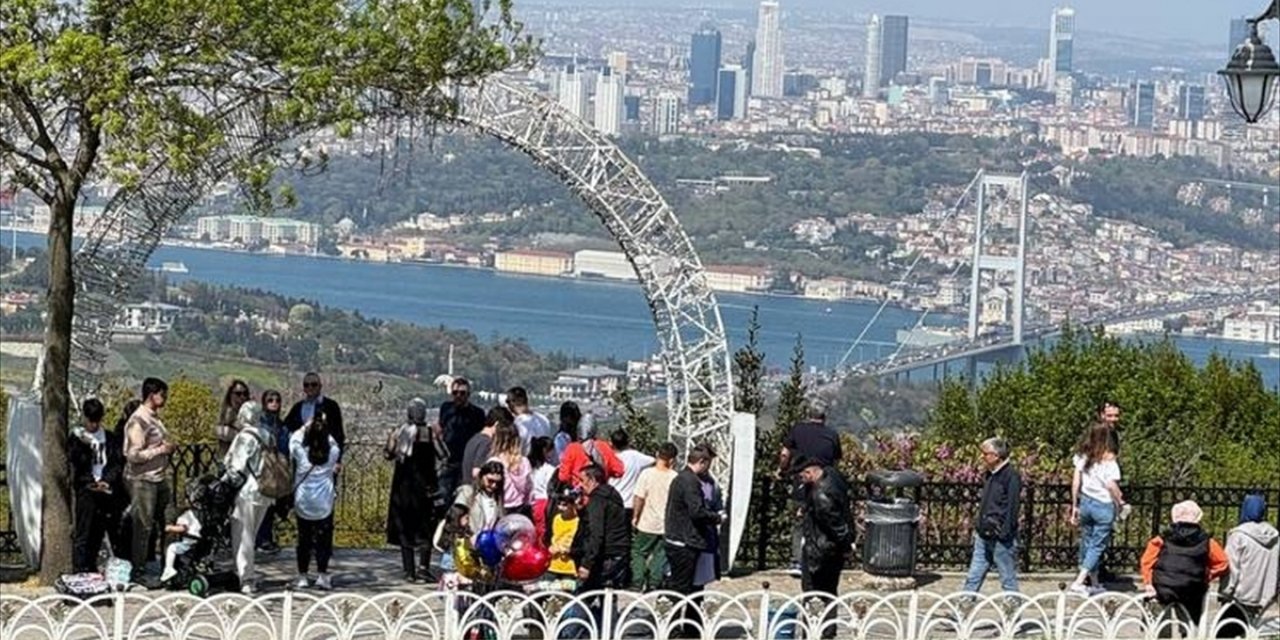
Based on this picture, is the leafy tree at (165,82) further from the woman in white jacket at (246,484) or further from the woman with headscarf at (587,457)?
the woman with headscarf at (587,457)

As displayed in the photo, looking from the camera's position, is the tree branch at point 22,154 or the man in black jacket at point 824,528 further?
the tree branch at point 22,154

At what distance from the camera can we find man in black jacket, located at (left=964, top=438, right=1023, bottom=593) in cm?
1361

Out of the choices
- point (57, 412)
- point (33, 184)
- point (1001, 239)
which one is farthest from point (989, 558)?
point (1001, 239)

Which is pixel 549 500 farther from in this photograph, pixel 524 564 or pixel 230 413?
pixel 230 413

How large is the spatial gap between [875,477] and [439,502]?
284 cm

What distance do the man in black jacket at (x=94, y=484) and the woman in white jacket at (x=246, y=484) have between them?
2.69 feet

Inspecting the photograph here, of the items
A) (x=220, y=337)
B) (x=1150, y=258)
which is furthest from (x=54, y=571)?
(x=1150, y=258)

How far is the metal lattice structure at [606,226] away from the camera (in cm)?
1508

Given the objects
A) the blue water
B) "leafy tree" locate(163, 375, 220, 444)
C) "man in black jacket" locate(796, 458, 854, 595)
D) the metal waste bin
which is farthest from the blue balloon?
the blue water

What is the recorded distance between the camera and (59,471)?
13500mm

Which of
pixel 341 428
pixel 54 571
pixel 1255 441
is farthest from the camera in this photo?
pixel 1255 441

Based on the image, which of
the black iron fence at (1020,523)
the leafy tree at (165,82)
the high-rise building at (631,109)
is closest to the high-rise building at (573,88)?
the high-rise building at (631,109)

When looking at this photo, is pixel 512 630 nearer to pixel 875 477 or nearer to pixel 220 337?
pixel 875 477

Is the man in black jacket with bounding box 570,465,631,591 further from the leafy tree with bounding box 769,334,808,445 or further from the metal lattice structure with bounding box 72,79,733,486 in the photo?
the leafy tree with bounding box 769,334,808,445
